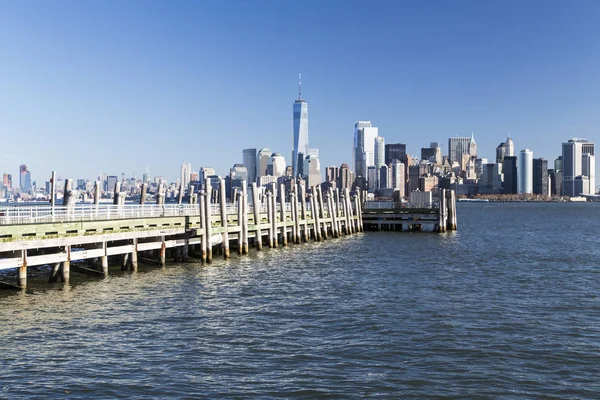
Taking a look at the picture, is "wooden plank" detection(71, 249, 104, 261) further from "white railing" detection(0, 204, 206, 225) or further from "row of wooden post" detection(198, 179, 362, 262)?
"row of wooden post" detection(198, 179, 362, 262)

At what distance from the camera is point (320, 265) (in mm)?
43375

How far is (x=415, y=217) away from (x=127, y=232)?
5085 cm

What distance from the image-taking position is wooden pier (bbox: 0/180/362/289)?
29203 mm

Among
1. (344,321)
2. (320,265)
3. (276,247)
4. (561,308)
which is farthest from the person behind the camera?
(276,247)

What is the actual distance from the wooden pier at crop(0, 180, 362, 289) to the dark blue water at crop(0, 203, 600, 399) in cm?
148

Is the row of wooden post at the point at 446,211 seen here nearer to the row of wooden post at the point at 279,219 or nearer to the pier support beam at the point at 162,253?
the row of wooden post at the point at 279,219

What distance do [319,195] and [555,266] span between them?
26.8 m

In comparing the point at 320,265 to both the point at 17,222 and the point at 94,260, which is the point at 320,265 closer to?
the point at 94,260

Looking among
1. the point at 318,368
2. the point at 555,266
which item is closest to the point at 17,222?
the point at 318,368

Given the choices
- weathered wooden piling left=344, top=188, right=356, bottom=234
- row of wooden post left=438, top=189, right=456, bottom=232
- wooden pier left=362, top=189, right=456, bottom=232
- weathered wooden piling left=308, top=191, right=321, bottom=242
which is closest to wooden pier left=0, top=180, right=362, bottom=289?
weathered wooden piling left=308, top=191, right=321, bottom=242

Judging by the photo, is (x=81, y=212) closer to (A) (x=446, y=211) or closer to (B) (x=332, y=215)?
(B) (x=332, y=215)

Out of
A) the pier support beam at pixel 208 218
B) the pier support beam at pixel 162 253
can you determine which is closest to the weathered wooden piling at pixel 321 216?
the pier support beam at pixel 208 218

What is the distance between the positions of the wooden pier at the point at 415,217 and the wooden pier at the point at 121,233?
72.9ft

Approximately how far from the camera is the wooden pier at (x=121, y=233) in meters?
29.2
